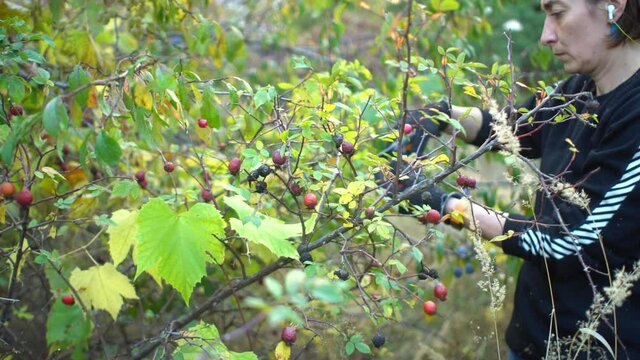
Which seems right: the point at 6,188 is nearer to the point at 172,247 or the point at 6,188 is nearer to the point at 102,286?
the point at 102,286

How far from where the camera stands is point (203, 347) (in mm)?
1629

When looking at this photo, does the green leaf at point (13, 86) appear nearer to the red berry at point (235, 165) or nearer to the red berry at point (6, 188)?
the red berry at point (6, 188)

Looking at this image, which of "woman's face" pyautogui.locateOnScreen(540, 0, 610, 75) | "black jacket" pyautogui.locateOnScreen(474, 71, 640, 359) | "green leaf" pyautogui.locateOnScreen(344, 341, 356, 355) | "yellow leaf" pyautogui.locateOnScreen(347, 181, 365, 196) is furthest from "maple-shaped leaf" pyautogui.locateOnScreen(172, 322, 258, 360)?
"woman's face" pyautogui.locateOnScreen(540, 0, 610, 75)

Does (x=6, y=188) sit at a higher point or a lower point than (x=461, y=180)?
lower

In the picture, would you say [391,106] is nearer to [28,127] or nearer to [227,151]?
[227,151]

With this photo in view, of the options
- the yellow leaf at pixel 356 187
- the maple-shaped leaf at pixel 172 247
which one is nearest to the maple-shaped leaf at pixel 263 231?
the maple-shaped leaf at pixel 172 247

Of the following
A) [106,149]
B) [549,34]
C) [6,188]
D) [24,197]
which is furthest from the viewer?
[549,34]

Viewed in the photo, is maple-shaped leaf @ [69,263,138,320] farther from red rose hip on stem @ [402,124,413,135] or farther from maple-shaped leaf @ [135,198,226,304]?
red rose hip on stem @ [402,124,413,135]

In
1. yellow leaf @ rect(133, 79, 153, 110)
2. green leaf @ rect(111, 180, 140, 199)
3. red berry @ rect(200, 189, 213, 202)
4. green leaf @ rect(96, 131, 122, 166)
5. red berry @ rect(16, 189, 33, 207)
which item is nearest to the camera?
green leaf @ rect(96, 131, 122, 166)

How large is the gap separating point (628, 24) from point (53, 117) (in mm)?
1519

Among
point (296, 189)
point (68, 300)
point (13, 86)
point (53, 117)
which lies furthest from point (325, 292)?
point (68, 300)

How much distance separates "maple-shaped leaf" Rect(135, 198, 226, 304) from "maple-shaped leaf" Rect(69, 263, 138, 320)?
62cm

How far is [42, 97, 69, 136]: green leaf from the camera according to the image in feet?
3.93

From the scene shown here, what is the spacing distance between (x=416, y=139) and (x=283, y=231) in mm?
899
